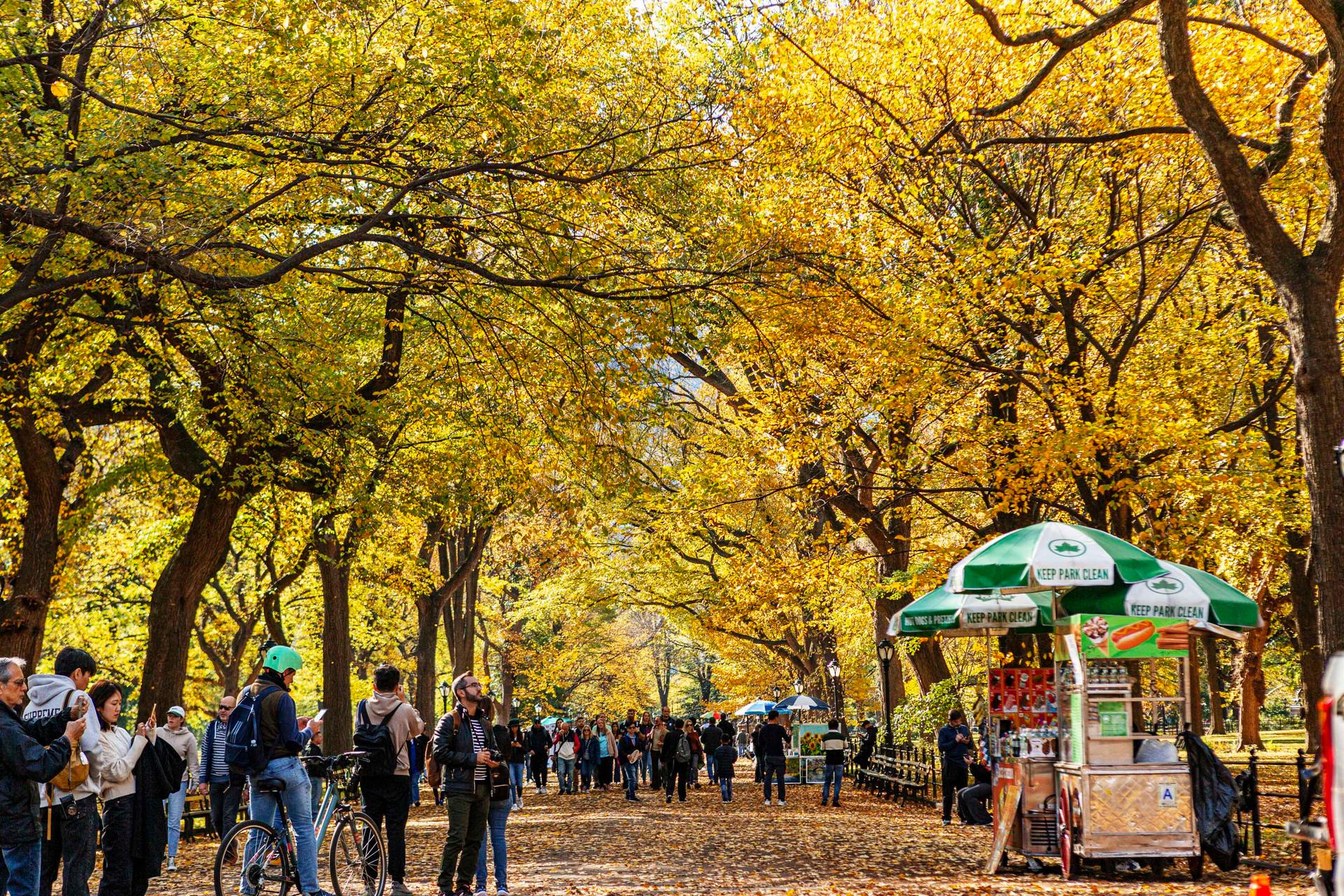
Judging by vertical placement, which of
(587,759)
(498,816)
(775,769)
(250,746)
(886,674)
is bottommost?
(587,759)

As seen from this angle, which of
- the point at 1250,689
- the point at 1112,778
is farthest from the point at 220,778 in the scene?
the point at 1250,689

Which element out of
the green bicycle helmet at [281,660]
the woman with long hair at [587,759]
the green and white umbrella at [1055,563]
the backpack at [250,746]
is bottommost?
the woman with long hair at [587,759]

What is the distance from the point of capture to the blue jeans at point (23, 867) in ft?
22.5

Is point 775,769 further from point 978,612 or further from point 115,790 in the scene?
point 115,790

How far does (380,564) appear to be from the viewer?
29312 mm

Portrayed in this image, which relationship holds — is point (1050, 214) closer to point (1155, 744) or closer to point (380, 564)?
point (1155, 744)

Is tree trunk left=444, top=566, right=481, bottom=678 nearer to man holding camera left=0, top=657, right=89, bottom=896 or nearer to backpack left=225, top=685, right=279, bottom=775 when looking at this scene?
backpack left=225, top=685, right=279, bottom=775

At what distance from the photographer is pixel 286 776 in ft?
31.7

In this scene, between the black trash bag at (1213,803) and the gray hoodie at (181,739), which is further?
the gray hoodie at (181,739)

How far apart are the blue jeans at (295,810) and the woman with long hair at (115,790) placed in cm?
89

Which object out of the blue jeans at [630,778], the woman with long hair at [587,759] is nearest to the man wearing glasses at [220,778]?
the blue jeans at [630,778]

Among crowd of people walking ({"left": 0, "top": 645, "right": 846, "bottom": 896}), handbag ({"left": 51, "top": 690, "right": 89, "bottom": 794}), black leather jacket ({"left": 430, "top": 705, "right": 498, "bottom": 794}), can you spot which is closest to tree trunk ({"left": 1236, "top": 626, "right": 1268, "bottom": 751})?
crowd of people walking ({"left": 0, "top": 645, "right": 846, "bottom": 896})

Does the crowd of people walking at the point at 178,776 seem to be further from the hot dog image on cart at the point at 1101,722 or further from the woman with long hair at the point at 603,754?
the woman with long hair at the point at 603,754

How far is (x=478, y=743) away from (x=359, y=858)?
1312mm
